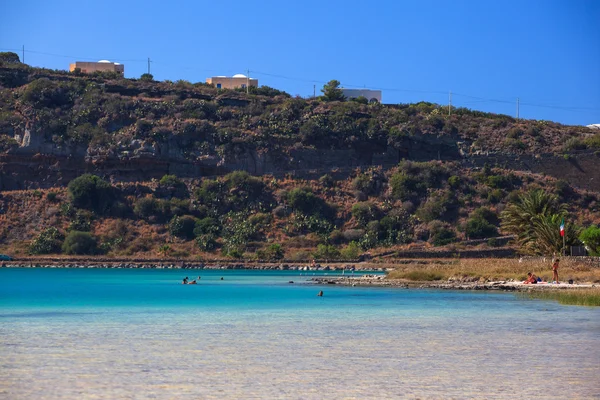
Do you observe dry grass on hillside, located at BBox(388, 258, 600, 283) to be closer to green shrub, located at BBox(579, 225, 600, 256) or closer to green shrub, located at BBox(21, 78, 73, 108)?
green shrub, located at BBox(579, 225, 600, 256)

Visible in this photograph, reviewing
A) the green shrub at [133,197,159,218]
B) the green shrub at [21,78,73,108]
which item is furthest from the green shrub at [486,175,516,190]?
the green shrub at [21,78,73,108]

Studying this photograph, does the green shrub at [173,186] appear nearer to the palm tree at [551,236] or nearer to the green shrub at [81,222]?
the green shrub at [81,222]

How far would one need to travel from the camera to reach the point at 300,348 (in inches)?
755

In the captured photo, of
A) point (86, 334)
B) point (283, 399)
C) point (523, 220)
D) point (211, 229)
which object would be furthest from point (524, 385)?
point (211, 229)

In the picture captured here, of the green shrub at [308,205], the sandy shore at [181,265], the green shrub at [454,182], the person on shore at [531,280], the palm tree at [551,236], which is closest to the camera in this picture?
the person on shore at [531,280]

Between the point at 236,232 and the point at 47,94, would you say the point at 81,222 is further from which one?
the point at 47,94

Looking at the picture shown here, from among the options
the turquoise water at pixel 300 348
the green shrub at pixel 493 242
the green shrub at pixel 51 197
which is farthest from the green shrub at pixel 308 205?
the turquoise water at pixel 300 348

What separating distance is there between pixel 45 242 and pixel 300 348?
6220cm

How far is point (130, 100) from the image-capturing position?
97500 millimetres

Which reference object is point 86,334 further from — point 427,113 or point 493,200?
point 427,113

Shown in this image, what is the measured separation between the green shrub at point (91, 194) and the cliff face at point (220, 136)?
4.57m

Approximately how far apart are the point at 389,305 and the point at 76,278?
105 ft

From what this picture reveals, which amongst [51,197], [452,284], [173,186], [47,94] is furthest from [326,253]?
[47,94]

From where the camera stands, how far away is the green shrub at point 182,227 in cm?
7888
